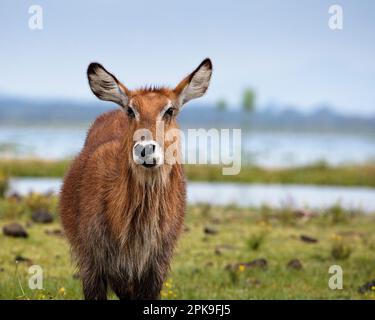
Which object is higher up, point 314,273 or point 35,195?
point 35,195

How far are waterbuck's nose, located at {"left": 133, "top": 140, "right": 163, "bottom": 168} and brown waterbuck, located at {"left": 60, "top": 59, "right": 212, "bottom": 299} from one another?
119 mm

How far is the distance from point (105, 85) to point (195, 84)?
35.8 inches

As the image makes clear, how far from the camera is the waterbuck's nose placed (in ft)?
22.7

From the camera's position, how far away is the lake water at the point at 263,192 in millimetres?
23875

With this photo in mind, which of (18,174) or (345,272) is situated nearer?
(345,272)

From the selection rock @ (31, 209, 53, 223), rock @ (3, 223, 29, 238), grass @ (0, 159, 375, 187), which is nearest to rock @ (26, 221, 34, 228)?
rock @ (31, 209, 53, 223)

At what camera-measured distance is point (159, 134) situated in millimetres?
7312

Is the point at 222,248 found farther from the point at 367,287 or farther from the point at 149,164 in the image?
the point at 149,164

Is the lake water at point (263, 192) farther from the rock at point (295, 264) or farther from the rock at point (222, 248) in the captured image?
the rock at point (295, 264)

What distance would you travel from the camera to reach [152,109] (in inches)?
291

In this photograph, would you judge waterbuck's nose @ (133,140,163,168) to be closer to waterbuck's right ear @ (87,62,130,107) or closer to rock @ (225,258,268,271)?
waterbuck's right ear @ (87,62,130,107)
